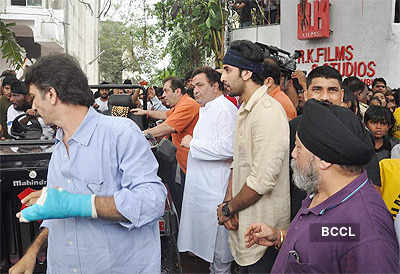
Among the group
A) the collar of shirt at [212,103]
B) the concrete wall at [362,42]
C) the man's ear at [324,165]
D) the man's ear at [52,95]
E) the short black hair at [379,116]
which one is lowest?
the man's ear at [324,165]

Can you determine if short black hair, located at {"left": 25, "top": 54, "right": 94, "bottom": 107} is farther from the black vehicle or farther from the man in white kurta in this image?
the man in white kurta

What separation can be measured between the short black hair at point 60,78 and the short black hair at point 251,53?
147 centimetres

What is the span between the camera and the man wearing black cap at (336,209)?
158 cm

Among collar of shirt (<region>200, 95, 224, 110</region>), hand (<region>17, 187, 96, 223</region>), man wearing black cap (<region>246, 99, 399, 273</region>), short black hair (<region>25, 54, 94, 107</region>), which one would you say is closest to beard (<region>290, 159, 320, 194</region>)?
man wearing black cap (<region>246, 99, 399, 273</region>)

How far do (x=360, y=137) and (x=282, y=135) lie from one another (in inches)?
44.5

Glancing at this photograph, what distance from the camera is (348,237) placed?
1.60 m

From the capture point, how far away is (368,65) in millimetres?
10023

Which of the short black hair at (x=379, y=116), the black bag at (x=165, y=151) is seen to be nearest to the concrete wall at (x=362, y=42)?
the short black hair at (x=379, y=116)

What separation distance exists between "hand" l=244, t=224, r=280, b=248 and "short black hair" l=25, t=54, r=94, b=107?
105 centimetres

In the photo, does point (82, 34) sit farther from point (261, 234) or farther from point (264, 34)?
point (261, 234)

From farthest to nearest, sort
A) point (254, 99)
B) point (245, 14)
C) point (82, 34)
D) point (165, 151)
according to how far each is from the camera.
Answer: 1. point (82, 34)
2. point (245, 14)
3. point (165, 151)
4. point (254, 99)

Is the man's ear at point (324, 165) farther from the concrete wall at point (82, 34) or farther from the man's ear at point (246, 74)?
the concrete wall at point (82, 34)

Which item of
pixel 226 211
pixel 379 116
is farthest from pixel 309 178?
pixel 379 116

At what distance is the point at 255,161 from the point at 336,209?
1.27 m
